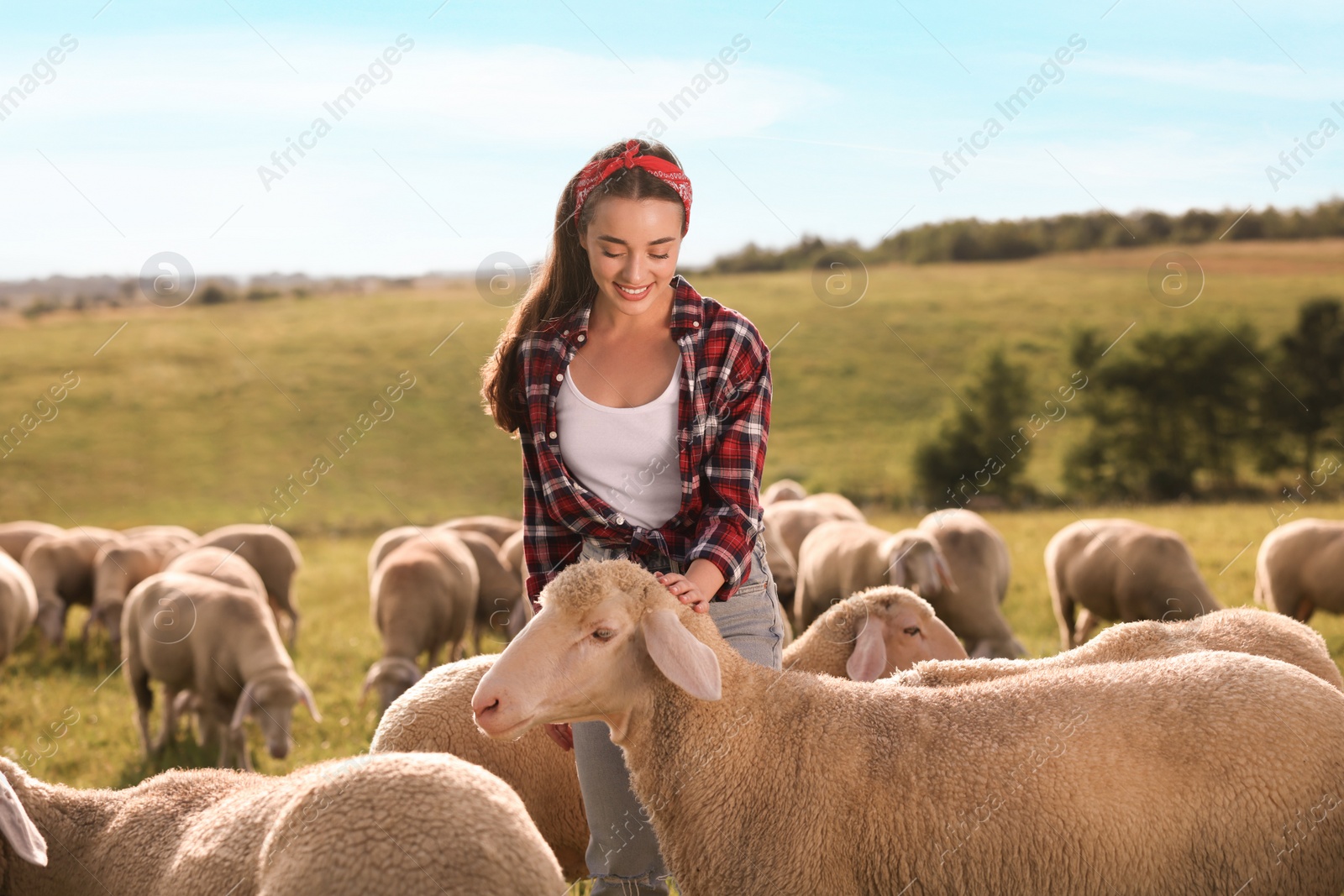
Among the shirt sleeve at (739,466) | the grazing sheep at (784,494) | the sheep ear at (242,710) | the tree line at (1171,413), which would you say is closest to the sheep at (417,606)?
the sheep ear at (242,710)

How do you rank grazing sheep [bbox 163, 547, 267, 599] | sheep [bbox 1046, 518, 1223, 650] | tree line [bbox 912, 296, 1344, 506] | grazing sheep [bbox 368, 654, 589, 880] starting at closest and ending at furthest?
grazing sheep [bbox 368, 654, 589, 880]
sheep [bbox 1046, 518, 1223, 650]
grazing sheep [bbox 163, 547, 267, 599]
tree line [bbox 912, 296, 1344, 506]

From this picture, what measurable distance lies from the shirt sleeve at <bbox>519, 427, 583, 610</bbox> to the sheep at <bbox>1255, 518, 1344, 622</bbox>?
8826mm

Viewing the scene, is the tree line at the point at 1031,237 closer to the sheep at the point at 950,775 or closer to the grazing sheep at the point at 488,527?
the grazing sheep at the point at 488,527

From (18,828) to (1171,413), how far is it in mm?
47284

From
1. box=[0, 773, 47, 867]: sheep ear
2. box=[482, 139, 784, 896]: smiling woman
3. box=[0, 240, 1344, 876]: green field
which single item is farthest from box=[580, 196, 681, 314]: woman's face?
box=[0, 240, 1344, 876]: green field

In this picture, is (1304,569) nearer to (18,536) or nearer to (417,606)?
(417,606)

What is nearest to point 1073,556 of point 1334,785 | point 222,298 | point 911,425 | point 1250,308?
point 1334,785

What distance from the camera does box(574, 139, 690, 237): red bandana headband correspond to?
3574 mm

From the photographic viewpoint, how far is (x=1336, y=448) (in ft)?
137

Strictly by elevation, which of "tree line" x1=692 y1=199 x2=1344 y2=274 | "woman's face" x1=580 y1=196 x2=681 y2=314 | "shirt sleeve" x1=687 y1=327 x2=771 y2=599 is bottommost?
"shirt sleeve" x1=687 y1=327 x2=771 y2=599

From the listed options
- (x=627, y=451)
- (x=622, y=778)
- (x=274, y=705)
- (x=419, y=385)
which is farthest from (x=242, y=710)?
(x=419, y=385)

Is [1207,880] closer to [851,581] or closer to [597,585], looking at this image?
[597,585]

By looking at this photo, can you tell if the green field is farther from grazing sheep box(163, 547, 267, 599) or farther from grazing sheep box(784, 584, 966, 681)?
grazing sheep box(784, 584, 966, 681)

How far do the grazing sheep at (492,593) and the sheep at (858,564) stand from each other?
3.24 meters
